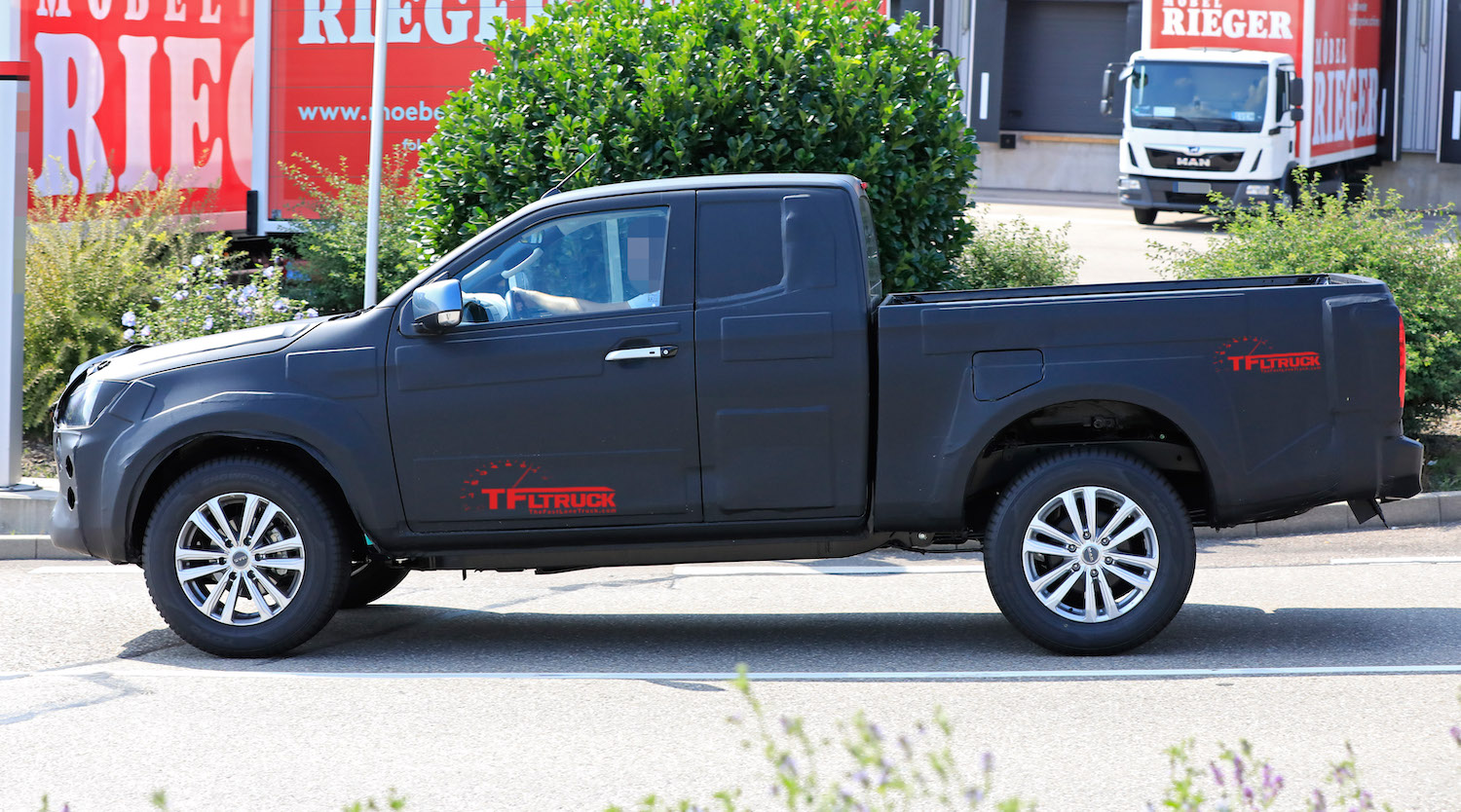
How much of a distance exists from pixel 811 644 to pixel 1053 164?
97.4ft

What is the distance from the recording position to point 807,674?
6.40m

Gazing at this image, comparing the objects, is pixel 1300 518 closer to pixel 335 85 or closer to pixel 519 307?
pixel 519 307

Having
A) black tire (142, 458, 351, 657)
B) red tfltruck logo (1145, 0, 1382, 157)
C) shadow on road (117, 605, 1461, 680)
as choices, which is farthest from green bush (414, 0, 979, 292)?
red tfltruck logo (1145, 0, 1382, 157)

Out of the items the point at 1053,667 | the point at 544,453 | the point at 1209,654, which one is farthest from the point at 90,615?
the point at 1209,654

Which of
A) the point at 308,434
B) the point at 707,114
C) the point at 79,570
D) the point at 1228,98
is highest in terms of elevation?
the point at 1228,98

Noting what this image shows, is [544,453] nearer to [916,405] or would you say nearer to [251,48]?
[916,405]

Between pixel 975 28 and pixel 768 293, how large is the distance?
99.7ft

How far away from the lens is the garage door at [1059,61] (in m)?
35.4

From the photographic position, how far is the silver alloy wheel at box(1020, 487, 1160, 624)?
6.45 m

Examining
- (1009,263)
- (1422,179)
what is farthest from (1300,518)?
(1422,179)

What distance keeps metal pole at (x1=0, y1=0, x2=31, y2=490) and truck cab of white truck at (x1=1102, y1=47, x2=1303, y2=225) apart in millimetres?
18777

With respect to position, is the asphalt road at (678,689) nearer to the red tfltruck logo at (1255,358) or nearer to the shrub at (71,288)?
the red tfltruck logo at (1255,358)

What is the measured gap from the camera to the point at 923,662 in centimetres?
657

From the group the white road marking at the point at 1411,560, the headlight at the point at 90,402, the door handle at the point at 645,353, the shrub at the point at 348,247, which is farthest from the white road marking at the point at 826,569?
the shrub at the point at 348,247
